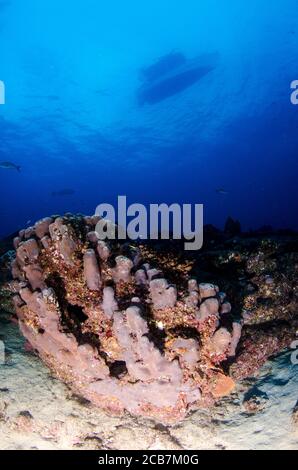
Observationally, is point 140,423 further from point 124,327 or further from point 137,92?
point 137,92

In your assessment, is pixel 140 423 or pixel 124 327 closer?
pixel 124 327

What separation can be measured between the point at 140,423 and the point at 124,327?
119cm

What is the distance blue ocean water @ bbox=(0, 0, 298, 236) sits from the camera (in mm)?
40625

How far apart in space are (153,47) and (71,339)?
1887 inches

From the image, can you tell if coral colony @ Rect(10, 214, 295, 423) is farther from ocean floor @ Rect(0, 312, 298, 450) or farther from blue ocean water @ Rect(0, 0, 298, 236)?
blue ocean water @ Rect(0, 0, 298, 236)

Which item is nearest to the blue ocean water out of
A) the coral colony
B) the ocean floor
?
the coral colony

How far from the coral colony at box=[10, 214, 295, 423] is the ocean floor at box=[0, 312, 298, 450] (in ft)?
0.47

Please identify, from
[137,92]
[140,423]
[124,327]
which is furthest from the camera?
[137,92]

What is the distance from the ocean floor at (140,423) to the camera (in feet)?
11.7

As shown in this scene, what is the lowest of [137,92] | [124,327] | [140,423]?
[140,423]

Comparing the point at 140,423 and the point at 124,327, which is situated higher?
the point at 124,327

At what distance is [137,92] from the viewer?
49.3 metres

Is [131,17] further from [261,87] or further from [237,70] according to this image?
[261,87]

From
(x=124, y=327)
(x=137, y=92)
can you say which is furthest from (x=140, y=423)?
(x=137, y=92)
